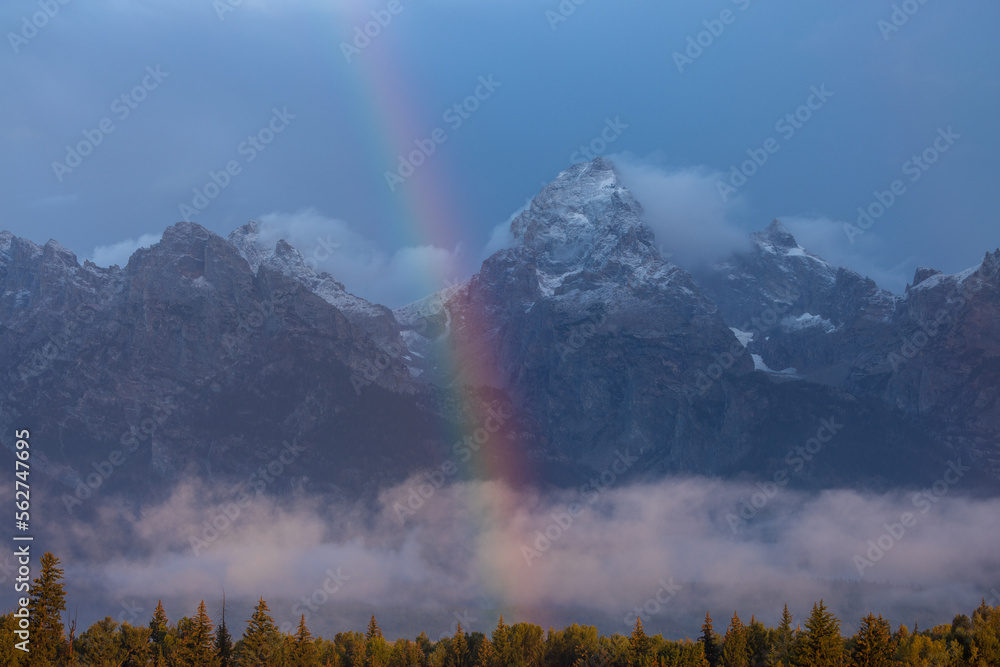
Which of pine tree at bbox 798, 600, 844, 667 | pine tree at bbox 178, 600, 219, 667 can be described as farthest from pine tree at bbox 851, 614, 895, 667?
pine tree at bbox 178, 600, 219, 667

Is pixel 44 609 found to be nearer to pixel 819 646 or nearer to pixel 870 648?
pixel 819 646

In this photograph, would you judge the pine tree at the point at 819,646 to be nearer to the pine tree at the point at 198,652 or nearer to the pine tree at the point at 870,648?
the pine tree at the point at 870,648

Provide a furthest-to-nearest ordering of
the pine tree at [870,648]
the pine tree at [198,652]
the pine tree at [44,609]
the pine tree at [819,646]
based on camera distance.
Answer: the pine tree at [198,652] < the pine tree at [44,609] < the pine tree at [870,648] < the pine tree at [819,646]

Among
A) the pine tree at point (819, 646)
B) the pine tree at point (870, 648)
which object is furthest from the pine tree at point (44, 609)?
the pine tree at point (870, 648)

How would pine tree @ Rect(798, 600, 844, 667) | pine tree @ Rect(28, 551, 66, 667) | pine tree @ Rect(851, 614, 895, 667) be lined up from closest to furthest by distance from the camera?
pine tree @ Rect(798, 600, 844, 667), pine tree @ Rect(851, 614, 895, 667), pine tree @ Rect(28, 551, 66, 667)

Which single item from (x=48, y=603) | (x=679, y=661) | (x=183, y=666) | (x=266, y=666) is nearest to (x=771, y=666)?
(x=679, y=661)

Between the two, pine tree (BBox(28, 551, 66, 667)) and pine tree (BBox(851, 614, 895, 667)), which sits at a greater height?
pine tree (BBox(28, 551, 66, 667))

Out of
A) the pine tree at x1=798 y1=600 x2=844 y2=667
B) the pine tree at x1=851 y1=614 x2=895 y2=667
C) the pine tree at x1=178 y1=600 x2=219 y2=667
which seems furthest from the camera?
the pine tree at x1=178 y1=600 x2=219 y2=667

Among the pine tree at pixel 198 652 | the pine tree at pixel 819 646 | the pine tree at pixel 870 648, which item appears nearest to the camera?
the pine tree at pixel 819 646

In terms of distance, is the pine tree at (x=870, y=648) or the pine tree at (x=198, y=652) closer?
the pine tree at (x=870, y=648)

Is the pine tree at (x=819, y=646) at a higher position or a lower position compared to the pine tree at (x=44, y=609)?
lower

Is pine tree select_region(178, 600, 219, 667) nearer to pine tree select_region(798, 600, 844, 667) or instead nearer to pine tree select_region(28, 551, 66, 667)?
pine tree select_region(28, 551, 66, 667)

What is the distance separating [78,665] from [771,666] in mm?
122670

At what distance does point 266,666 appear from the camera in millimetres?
197750
